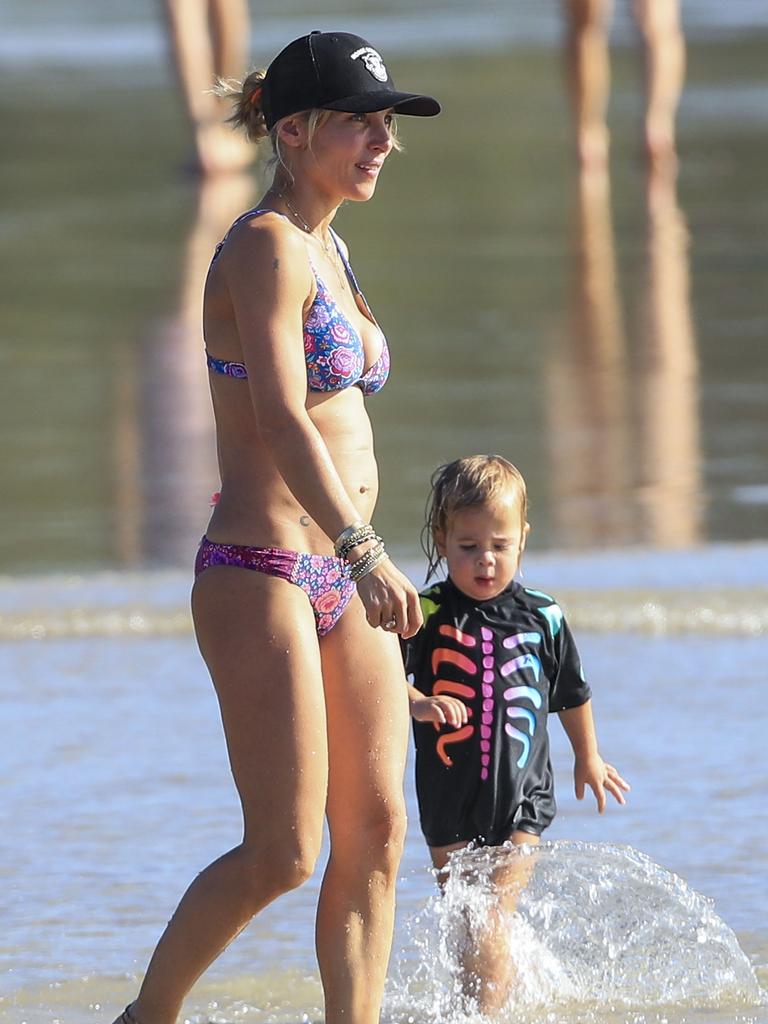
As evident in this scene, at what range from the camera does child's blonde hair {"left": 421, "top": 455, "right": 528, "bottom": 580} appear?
4.05 m

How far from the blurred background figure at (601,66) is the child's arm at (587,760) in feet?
31.0

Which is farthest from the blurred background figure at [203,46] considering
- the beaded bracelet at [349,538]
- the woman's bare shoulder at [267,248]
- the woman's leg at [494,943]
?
the beaded bracelet at [349,538]

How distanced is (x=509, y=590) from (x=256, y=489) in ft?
2.16

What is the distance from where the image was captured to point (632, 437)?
8.30m

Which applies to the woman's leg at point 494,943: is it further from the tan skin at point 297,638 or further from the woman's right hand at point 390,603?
the woman's right hand at point 390,603

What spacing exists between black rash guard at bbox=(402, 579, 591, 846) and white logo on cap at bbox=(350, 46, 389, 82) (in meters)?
0.93

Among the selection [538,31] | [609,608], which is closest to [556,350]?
[609,608]

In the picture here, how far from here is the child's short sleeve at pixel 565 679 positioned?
415 centimetres

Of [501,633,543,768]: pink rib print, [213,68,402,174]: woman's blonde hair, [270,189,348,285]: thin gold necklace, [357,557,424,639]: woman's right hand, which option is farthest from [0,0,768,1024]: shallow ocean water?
[213,68,402,174]: woman's blonde hair

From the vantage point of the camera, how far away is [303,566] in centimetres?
366

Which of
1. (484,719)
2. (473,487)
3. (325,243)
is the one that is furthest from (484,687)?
(325,243)

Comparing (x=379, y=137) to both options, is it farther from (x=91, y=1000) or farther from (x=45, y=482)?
(x=45, y=482)

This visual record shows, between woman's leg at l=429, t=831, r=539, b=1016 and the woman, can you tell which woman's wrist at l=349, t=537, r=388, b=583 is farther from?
woman's leg at l=429, t=831, r=539, b=1016

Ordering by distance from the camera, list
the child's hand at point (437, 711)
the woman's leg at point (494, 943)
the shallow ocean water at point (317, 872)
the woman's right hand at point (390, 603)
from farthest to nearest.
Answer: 1. the shallow ocean water at point (317, 872)
2. the woman's leg at point (494, 943)
3. the child's hand at point (437, 711)
4. the woman's right hand at point (390, 603)
